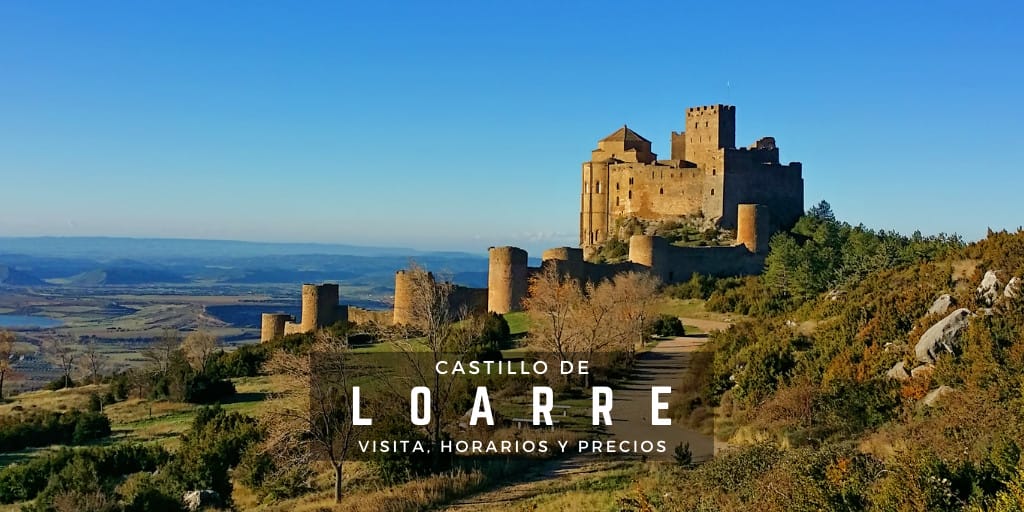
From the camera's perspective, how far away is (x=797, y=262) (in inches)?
1318

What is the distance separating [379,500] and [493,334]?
51.2ft

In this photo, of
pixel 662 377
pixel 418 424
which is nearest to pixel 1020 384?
pixel 418 424

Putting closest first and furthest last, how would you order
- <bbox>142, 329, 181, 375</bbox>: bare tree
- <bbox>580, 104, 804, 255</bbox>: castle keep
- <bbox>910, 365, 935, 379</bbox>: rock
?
1. <bbox>910, 365, 935, 379</bbox>: rock
2. <bbox>142, 329, 181, 375</bbox>: bare tree
3. <bbox>580, 104, 804, 255</bbox>: castle keep

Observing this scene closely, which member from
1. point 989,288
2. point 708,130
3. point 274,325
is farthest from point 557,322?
point 708,130

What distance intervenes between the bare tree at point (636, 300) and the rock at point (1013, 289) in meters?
9.89

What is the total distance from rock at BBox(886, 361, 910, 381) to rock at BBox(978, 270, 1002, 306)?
200 cm

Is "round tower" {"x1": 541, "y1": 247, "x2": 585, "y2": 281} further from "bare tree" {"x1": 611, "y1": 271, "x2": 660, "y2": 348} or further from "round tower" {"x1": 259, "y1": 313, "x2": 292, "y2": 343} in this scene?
"round tower" {"x1": 259, "y1": 313, "x2": 292, "y2": 343}

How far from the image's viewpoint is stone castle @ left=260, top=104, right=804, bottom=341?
115 ft

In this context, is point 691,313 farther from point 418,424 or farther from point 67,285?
point 67,285

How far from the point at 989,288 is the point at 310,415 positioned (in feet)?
40.3

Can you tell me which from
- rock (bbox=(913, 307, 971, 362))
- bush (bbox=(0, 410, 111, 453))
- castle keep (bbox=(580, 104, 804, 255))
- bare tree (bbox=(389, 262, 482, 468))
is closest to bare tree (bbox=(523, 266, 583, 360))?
bare tree (bbox=(389, 262, 482, 468))

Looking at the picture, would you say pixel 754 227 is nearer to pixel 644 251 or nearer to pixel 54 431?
pixel 644 251

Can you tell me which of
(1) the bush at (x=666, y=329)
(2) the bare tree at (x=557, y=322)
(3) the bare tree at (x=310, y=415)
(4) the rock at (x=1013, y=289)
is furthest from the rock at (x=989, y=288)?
(1) the bush at (x=666, y=329)

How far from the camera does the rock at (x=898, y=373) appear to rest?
1497 cm
